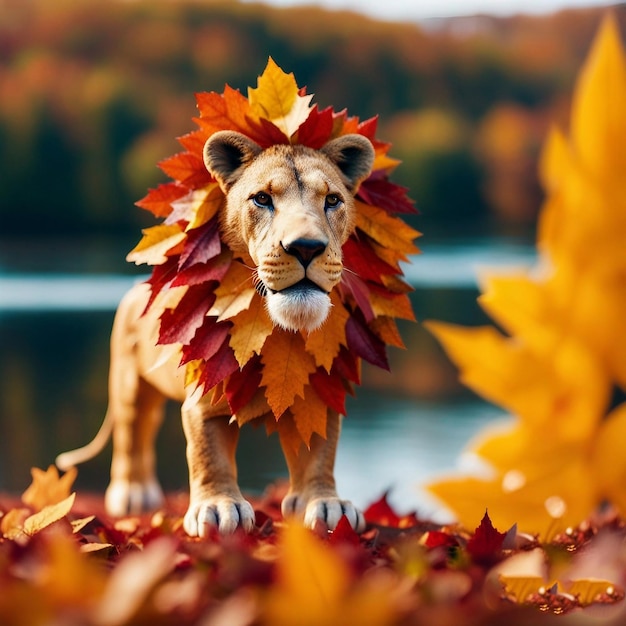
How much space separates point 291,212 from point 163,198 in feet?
0.72

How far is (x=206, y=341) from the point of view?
3.64 feet

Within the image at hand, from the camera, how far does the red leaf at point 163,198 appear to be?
117cm

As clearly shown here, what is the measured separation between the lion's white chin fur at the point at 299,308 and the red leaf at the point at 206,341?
0.30 feet

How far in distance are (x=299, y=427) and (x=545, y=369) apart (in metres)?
0.35

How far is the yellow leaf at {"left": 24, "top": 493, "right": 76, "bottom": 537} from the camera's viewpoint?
3.29ft

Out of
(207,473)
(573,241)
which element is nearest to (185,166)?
(207,473)

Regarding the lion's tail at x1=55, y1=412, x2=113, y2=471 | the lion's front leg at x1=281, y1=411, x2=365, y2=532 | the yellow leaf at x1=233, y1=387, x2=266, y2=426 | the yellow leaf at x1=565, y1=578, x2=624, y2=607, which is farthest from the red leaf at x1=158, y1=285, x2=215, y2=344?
the lion's tail at x1=55, y1=412, x2=113, y2=471

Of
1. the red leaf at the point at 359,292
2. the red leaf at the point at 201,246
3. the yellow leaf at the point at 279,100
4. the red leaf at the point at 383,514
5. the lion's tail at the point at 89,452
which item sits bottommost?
the lion's tail at the point at 89,452

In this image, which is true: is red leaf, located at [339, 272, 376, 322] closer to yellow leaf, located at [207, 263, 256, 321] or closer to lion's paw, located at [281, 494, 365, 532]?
yellow leaf, located at [207, 263, 256, 321]

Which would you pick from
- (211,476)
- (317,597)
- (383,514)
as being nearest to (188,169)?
(211,476)

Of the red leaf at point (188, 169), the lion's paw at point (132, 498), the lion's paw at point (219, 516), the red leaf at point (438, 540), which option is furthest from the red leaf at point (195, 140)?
the lion's paw at point (132, 498)

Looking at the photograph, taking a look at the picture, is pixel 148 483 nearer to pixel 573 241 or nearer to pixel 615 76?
pixel 573 241

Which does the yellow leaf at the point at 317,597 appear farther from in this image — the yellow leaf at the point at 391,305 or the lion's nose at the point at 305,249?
the yellow leaf at the point at 391,305

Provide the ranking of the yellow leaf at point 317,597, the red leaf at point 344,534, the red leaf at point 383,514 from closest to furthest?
the yellow leaf at point 317,597, the red leaf at point 344,534, the red leaf at point 383,514
